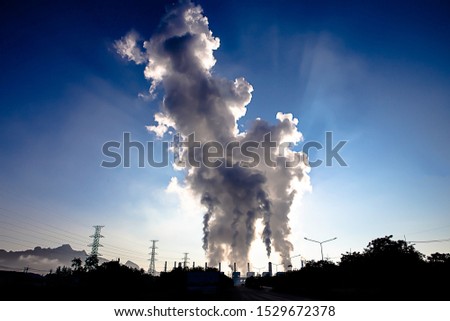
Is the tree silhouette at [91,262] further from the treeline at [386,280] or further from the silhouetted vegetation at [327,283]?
the treeline at [386,280]

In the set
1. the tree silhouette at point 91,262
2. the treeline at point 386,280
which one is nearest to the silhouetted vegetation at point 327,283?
the treeline at point 386,280

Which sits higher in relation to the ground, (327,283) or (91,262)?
(91,262)

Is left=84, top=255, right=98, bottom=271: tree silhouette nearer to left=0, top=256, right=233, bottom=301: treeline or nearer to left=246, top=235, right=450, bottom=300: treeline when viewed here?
left=0, top=256, right=233, bottom=301: treeline

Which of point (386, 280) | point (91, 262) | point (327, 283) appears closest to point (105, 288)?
point (327, 283)

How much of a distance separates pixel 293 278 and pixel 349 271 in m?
23.8

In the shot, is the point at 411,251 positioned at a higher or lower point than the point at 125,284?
higher

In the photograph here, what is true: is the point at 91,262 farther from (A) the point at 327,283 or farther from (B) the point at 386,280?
(B) the point at 386,280

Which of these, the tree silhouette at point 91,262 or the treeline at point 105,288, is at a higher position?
the tree silhouette at point 91,262

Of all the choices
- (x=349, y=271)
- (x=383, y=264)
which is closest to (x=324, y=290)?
(x=349, y=271)

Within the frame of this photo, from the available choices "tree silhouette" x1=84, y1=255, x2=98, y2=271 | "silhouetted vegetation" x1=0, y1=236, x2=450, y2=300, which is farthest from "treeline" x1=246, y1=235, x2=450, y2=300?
"tree silhouette" x1=84, y1=255, x2=98, y2=271
